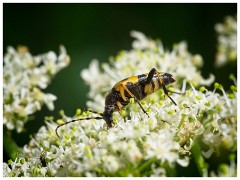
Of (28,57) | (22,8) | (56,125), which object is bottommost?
(56,125)

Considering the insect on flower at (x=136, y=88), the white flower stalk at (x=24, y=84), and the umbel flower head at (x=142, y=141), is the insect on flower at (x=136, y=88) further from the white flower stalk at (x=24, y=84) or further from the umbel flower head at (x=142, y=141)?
the white flower stalk at (x=24, y=84)

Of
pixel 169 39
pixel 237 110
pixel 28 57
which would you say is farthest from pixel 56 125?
pixel 169 39

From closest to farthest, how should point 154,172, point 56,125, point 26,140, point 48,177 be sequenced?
point 154,172
point 48,177
point 56,125
point 26,140

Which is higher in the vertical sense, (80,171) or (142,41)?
(142,41)

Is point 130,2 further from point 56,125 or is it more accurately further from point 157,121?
point 157,121

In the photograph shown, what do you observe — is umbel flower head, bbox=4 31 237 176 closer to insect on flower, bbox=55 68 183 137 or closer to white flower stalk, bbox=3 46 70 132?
insect on flower, bbox=55 68 183 137

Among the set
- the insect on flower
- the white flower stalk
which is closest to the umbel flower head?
the insect on flower

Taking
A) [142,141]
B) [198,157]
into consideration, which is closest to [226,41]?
[198,157]
